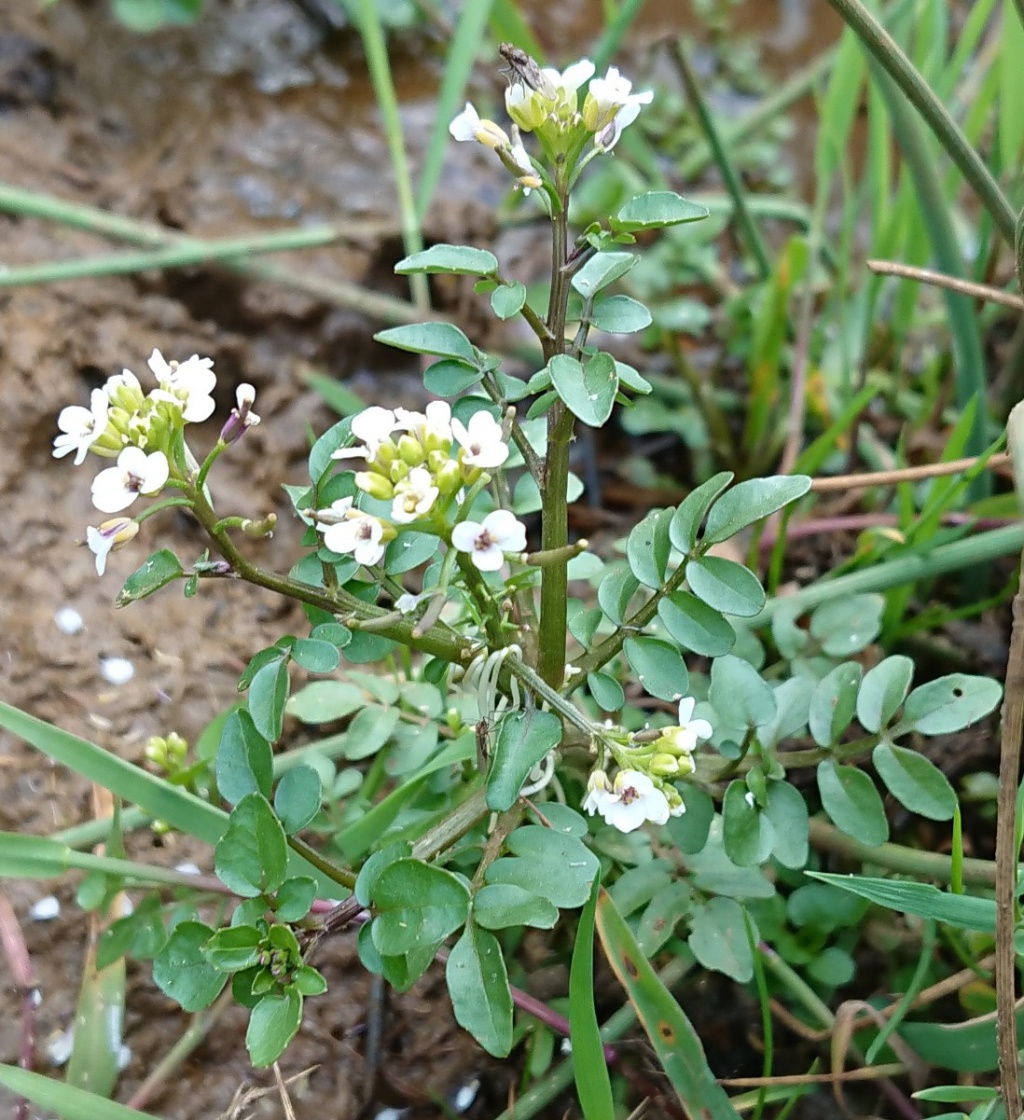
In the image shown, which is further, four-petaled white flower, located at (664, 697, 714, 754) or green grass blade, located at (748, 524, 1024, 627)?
green grass blade, located at (748, 524, 1024, 627)

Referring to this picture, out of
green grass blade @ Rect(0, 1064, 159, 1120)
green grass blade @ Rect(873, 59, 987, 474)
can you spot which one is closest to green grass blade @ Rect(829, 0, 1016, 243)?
green grass blade @ Rect(873, 59, 987, 474)

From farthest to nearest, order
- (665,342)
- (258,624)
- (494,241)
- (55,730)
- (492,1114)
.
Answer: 1. (494,241)
2. (665,342)
3. (258,624)
4. (492,1114)
5. (55,730)

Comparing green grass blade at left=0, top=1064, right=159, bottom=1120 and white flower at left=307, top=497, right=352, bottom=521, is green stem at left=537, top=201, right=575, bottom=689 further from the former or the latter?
green grass blade at left=0, top=1064, right=159, bottom=1120

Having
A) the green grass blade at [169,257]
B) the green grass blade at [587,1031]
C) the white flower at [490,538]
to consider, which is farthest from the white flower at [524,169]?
the green grass blade at [169,257]

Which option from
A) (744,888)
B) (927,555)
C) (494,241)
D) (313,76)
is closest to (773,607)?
(927,555)

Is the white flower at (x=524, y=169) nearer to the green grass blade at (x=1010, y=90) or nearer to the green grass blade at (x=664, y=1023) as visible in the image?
the green grass blade at (x=664, y=1023)

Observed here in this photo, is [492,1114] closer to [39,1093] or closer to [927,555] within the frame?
[39,1093]
